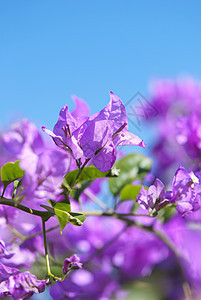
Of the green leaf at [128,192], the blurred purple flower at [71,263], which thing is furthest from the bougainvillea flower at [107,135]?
the green leaf at [128,192]

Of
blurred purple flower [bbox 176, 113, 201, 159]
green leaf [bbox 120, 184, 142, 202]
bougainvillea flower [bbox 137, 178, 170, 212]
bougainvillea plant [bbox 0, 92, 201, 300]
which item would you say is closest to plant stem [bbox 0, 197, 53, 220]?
bougainvillea plant [bbox 0, 92, 201, 300]

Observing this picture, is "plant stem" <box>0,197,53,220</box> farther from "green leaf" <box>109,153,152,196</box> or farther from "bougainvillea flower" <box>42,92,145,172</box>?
"green leaf" <box>109,153,152,196</box>

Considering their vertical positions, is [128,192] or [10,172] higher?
[10,172]

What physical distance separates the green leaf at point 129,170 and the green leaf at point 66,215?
0.28 meters

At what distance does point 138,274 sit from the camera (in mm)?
1113

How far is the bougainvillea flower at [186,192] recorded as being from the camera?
0.50 metres

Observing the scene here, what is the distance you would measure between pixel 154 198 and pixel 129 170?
27 centimetres

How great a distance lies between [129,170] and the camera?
2.55 feet

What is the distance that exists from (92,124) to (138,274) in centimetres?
76

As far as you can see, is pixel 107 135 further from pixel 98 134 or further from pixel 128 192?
pixel 128 192

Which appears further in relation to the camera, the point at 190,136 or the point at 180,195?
the point at 190,136

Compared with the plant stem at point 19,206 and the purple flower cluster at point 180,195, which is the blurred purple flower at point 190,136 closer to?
the purple flower cluster at point 180,195

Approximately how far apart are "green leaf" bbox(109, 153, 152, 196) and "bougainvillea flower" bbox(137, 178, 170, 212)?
24 cm

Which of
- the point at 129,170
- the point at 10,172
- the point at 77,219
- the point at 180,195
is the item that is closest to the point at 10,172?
the point at 10,172
